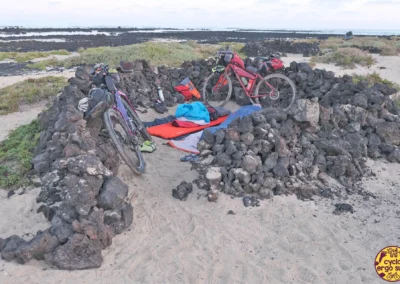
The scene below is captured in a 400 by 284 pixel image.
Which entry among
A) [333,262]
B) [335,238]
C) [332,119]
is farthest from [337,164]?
[333,262]

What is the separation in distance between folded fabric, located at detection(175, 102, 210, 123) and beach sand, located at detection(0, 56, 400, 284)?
252 cm

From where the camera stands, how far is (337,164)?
546cm

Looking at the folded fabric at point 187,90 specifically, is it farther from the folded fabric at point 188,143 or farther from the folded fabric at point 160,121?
the folded fabric at point 188,143

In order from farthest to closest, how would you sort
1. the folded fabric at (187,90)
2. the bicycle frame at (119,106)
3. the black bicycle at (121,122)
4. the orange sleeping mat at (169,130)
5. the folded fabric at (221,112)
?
the folded fabric at (187,90) → the folded fabric at (221,112) → the orange sleeping mat at (169,130) → the bicycle frame at (119,106) → the black bicycle at (121,122)

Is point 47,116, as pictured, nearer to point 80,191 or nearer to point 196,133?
point 196,133

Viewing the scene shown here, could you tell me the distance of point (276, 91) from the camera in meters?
8.33

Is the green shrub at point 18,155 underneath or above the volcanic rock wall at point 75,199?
underneath

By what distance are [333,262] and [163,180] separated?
266cm

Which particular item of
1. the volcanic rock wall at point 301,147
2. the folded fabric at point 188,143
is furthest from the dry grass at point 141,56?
the volcanic rock wall at point 301,147

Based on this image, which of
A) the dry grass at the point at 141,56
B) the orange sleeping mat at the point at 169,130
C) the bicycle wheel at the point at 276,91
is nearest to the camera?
the orange sleeping mat at the point at 169,130

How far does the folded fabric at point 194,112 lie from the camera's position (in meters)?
7.70

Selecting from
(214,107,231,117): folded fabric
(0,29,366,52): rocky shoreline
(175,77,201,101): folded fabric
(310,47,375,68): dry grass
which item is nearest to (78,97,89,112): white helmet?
(214,107,231,117): folded fabric

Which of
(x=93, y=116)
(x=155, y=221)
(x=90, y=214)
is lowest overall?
(x=155, y=221)

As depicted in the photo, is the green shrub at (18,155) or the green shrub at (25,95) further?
the green shrub at (25,95)
